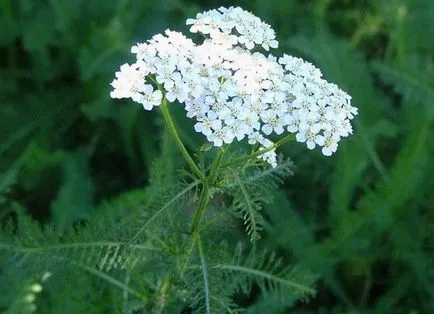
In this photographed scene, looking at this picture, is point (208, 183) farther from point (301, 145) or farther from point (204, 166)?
point (301, 145)

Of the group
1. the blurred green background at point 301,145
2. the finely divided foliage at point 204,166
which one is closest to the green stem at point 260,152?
the finely divided foliage at point 204,166

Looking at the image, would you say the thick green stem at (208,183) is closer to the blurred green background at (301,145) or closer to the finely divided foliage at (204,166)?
the finely divided foliage at (204,166)

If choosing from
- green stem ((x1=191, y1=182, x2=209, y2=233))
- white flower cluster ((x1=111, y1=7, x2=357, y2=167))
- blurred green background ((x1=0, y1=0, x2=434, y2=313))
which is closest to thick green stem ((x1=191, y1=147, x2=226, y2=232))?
green stem ((x1=191, y1=182, x2=209, y2=233))

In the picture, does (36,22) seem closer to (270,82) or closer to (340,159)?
(340,159)

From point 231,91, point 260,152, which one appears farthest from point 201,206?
point 231,91

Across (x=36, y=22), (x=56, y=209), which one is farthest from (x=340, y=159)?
(x=36, y=22)

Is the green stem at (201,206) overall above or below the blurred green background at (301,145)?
below
